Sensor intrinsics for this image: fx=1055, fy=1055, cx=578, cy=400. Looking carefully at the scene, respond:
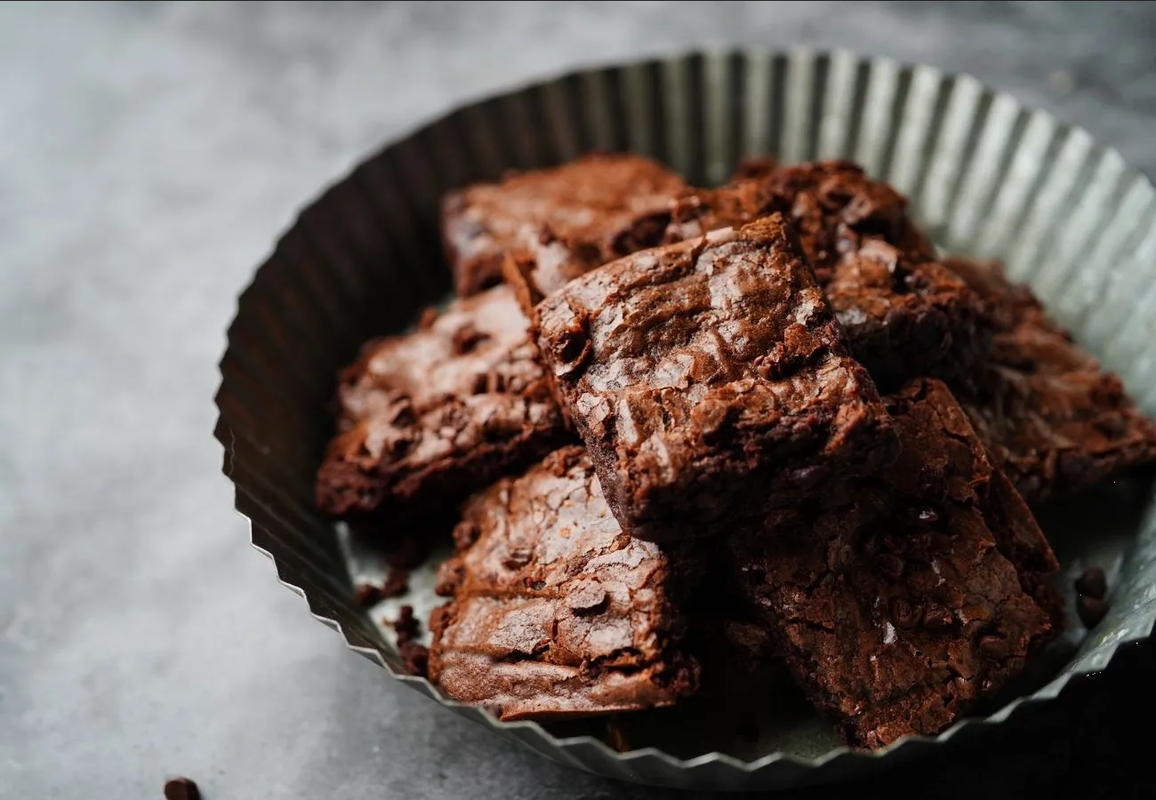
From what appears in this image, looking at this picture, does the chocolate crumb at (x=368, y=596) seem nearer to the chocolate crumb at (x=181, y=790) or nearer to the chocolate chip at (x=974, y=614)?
the chocolate crumb at (x=181, y=790)

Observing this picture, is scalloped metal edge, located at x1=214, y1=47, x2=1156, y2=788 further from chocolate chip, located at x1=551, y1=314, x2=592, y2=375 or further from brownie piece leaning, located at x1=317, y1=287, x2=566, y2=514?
chocolate chip, located at x1=551, y1=314, x2=592, y2=375

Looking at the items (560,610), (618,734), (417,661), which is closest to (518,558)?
(560,610)

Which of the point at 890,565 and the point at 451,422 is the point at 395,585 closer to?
the point at 451,422

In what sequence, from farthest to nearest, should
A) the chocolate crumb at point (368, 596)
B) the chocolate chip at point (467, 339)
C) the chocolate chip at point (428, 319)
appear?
the chocolate chip at point (428, 319) < the chocolate chip at point (467, 339) < the chocolate crumb at point (368, 596)

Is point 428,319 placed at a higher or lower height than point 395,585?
higher

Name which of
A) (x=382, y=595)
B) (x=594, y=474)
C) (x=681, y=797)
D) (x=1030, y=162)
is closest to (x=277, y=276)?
(x=382, y=595)

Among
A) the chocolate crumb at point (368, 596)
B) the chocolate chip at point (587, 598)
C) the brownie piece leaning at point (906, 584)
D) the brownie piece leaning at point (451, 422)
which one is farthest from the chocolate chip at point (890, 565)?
the chocolate crumb at point (368, 596)
